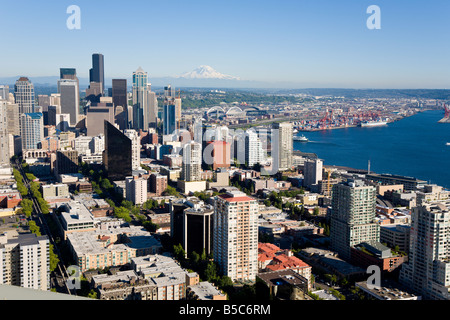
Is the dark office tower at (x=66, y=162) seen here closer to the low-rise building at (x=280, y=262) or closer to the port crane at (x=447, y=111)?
the low-rise building at (x=280, y=262)

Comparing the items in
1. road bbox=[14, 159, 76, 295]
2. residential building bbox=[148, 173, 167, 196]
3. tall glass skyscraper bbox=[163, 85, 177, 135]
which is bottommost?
road bbox=[14, 159, 76, 295]

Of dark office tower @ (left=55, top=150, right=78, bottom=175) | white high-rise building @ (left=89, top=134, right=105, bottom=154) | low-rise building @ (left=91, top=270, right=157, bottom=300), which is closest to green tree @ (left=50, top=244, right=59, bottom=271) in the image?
low-rise building @ (left=91, top=270, right=157, bottom=300)

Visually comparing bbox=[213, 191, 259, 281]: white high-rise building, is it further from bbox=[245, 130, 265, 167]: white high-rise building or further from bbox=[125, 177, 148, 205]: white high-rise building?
bbox=[245, 130, 265, 167]: white high-rise building

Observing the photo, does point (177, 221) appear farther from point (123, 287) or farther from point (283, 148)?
point (283, 148)

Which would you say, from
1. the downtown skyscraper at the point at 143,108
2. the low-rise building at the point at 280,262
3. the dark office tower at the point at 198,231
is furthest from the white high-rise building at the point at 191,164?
the downtown skyscraper at the point at 143,108

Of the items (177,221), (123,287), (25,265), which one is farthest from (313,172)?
(25,265)
